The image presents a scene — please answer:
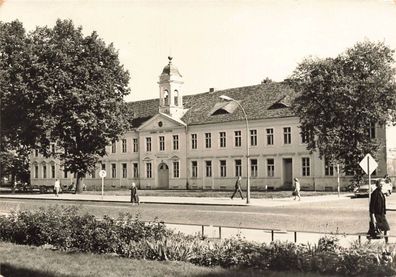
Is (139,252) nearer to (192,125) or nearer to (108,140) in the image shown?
(108,140)

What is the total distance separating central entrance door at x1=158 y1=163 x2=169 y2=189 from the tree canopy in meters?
11.4

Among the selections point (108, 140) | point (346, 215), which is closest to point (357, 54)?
point (346, 215)

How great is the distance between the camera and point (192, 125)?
51.1m

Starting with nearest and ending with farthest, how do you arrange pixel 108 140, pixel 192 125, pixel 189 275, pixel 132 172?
1. pixel 189 275
2. pixel 108 140
3. pixel 192 125
4. pixel 132 172

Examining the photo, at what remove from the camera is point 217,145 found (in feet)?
161

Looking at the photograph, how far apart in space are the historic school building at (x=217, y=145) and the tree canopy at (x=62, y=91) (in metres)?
3.17

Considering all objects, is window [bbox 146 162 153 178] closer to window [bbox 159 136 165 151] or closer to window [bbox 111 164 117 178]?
window [bbox 159 136 165 151]

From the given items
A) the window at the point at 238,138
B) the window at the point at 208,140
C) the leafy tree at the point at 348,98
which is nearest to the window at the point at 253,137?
the window at the point at 238,138

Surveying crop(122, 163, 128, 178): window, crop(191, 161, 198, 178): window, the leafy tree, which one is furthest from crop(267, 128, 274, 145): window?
crop(122, 163, 128, 178): window

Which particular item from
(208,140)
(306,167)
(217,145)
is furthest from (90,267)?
(208,140)

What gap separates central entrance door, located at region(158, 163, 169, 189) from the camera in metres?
53.2

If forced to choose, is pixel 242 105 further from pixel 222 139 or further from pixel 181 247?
pixel 181 247

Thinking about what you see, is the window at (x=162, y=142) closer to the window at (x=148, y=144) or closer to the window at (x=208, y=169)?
the window at (x=148, y=144)

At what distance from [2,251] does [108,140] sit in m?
31.6
